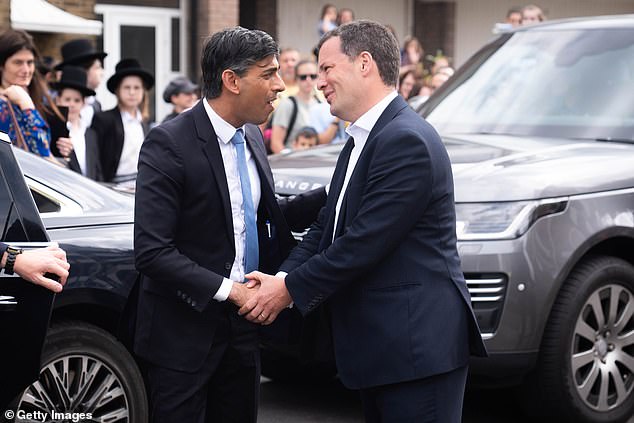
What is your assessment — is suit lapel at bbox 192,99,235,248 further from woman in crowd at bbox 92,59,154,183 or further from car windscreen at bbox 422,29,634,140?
woman in crowd at bbox 92,59,154,183

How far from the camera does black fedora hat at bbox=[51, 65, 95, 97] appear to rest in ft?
28.8

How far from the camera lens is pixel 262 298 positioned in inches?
147

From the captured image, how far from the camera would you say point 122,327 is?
156 inches

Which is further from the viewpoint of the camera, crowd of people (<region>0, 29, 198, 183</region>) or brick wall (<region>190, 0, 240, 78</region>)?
brick wall (<region>190, 0, 240, 78</region>)

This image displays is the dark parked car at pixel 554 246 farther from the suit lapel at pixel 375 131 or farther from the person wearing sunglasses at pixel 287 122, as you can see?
the person wearing sunglasses at pixel 287 122

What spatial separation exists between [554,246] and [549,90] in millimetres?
1630

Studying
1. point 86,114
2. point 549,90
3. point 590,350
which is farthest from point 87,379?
point 86,114

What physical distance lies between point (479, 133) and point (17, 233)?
3.60 meters

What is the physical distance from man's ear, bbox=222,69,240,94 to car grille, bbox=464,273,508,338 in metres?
1.91

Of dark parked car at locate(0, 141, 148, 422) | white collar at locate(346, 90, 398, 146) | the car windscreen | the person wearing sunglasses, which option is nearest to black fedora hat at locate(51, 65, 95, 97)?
the person wearing sunglasses

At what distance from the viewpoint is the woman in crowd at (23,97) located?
6.67 m

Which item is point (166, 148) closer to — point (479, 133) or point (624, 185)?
point (624, 185)

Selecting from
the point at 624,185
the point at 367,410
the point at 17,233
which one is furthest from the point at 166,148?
the point at 624,185

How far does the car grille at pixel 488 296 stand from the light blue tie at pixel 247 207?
165 centimetres
